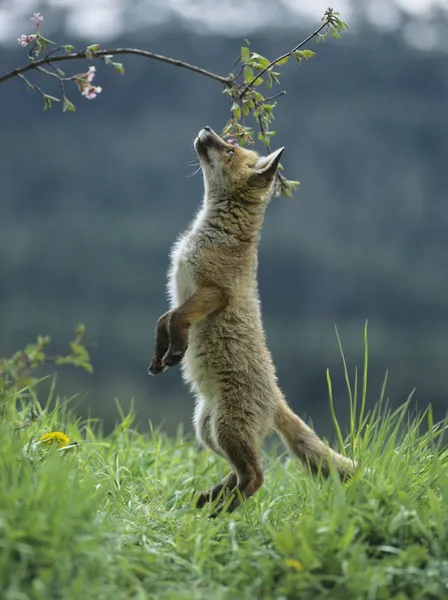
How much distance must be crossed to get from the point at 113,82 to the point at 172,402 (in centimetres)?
1352

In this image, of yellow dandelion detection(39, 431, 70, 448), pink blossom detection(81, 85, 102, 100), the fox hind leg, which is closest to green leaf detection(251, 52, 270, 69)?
pink blossom detection(81, 85, 102, 100)

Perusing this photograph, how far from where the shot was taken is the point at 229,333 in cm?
500

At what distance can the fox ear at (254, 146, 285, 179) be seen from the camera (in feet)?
17.1

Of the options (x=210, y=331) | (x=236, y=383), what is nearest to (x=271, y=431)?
(x=236, y=383)

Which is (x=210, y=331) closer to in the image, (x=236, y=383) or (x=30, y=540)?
(x=236, y=383)

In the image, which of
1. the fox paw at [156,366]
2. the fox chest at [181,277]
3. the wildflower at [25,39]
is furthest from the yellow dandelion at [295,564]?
the wildflower at [25,39]

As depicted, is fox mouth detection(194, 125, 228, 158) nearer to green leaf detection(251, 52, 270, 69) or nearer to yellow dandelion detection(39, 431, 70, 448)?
green leaf detection(251, 52, 270, 69)

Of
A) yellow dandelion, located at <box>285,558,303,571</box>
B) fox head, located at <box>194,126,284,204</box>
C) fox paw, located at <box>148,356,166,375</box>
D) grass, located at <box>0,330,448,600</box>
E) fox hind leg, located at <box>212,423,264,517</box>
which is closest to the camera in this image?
grass, located at <box>0,330,448,600</box>

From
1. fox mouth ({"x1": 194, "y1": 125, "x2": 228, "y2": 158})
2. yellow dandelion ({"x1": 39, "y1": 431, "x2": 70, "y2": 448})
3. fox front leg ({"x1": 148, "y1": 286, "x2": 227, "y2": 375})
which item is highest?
fox mouth ({"x1": 194, "y1": 125, "x2": 228, "y2": 158})

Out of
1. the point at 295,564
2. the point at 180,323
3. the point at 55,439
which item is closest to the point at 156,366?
the point at 180,323

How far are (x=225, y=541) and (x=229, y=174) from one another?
2.31 meters

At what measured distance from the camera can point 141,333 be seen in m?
22.2

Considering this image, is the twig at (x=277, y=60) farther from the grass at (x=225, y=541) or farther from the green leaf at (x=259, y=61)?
the grass at (x=225, y=541)

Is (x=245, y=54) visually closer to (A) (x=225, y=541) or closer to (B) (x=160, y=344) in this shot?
(B) (x=160, y=344)
